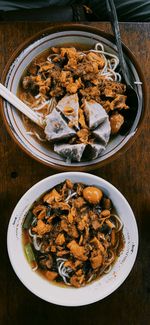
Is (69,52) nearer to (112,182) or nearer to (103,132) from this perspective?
(103,132)

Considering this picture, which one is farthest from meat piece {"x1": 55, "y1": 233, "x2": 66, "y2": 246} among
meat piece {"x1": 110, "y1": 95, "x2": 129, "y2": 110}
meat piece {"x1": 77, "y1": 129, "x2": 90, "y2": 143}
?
meat piece {"x1": 110, "y1": 95, "x2": 129, "y2": 110}

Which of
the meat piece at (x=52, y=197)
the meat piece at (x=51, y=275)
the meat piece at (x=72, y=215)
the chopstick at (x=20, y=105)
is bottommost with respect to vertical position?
the meat piece at (x=51, y=275)

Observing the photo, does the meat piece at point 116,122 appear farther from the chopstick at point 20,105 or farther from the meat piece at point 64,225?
the meat piece at point 64,225

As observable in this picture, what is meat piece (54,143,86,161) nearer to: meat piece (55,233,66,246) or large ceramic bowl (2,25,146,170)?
large ceramic bowl (2,25,146,170)

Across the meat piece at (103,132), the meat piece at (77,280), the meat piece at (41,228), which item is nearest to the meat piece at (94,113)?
the meat piece at (103,132)

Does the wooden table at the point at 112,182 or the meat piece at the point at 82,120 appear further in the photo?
the wooden table at the point at 112,182

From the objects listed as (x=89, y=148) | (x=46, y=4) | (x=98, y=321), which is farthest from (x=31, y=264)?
(x=46, y=4)
